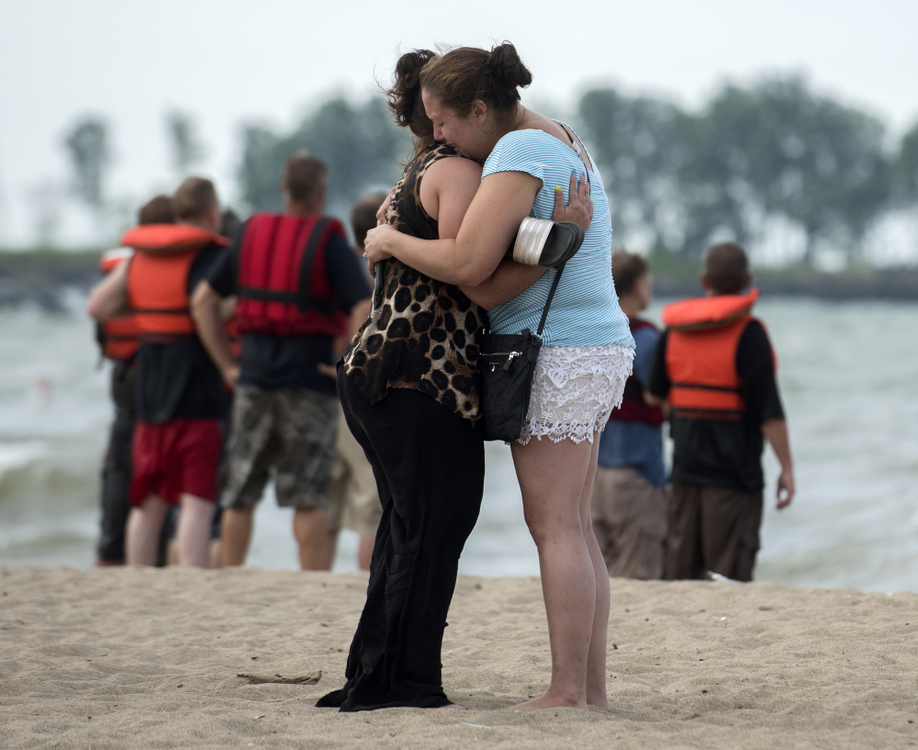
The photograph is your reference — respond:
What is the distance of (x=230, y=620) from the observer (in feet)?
14.3

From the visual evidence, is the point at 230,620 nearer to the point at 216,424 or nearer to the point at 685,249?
the point at 216,424

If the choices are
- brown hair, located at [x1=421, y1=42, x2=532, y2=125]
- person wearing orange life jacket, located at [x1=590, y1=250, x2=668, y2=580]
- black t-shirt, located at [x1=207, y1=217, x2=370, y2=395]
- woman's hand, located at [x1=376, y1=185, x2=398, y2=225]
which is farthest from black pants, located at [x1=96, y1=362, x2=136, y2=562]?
brown hair, located at [x1=421, y1=42, x2=532, y2=125]

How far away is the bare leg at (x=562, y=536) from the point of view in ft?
9.05

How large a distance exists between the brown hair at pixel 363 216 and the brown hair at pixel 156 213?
1.17 meters

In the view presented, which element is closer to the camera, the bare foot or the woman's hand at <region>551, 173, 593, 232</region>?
the woman's hand at <region>551, 173, 593, 232</region>

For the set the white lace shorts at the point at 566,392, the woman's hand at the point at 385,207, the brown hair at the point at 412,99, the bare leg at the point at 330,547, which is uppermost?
the brown hair at the point at 412,99

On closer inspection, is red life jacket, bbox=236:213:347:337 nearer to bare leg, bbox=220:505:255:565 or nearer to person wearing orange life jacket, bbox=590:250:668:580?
bare leg, bbox=220:505:255:565

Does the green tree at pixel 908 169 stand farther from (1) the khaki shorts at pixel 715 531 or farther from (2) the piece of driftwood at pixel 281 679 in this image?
(2) the piece of driftwood at pixel 281 679

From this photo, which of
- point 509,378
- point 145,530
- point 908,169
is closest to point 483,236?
point 509,378

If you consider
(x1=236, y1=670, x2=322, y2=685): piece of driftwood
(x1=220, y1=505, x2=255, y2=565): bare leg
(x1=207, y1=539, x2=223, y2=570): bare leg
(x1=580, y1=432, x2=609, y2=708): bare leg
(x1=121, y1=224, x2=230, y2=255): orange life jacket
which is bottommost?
(x1=207, y1=539, x2=223, y2=570): bare leg

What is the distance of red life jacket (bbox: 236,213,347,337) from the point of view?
516cm

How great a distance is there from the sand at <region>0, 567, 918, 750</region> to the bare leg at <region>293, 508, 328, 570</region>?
340 millimetres

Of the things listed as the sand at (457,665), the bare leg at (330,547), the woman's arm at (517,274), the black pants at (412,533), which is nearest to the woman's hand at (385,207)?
the woman's arm at (517,274)

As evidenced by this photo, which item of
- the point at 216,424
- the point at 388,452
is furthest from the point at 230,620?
the point at 388,452
